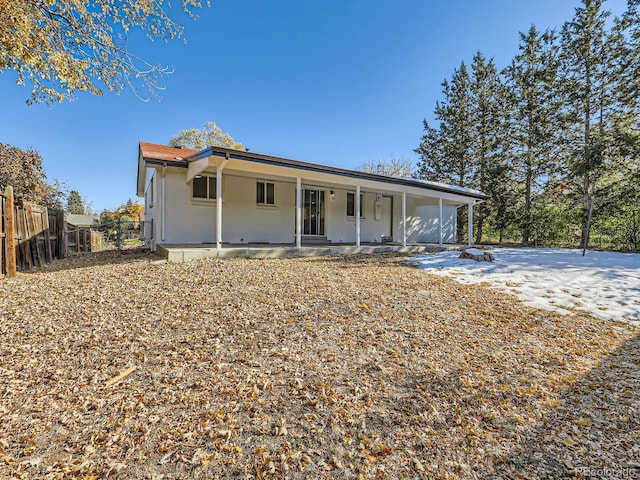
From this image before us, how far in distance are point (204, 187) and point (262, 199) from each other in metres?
2.03

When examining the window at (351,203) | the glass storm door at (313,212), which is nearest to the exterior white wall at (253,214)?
the glass storm door at (313,212)

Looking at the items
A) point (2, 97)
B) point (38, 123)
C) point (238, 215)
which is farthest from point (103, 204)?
point (238, 215)

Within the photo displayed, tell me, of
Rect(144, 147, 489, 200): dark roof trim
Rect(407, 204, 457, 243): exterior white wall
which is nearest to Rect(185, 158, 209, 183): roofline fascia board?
Rect(144, 147, 489, 200): dark roof trim

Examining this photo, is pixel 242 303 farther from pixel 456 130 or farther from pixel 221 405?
pixel 456 130

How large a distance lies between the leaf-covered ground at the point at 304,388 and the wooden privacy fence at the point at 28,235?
164cm

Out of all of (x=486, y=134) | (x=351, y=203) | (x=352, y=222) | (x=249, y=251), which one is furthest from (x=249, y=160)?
(x=486, y=134)

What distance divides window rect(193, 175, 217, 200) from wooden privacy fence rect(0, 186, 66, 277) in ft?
13.2

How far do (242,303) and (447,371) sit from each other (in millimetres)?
2988

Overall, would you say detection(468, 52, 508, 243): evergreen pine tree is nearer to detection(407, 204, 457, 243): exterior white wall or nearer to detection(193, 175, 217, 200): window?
detection(407, 204, 457, 243): exterior white wall

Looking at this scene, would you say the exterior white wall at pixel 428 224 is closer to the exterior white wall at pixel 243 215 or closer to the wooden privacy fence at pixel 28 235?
the exterior white wall at pixel 243 215

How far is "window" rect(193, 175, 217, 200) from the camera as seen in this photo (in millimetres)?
9555

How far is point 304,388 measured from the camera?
2578 millimetres

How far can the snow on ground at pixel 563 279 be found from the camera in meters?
5.12

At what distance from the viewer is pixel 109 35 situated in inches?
211
